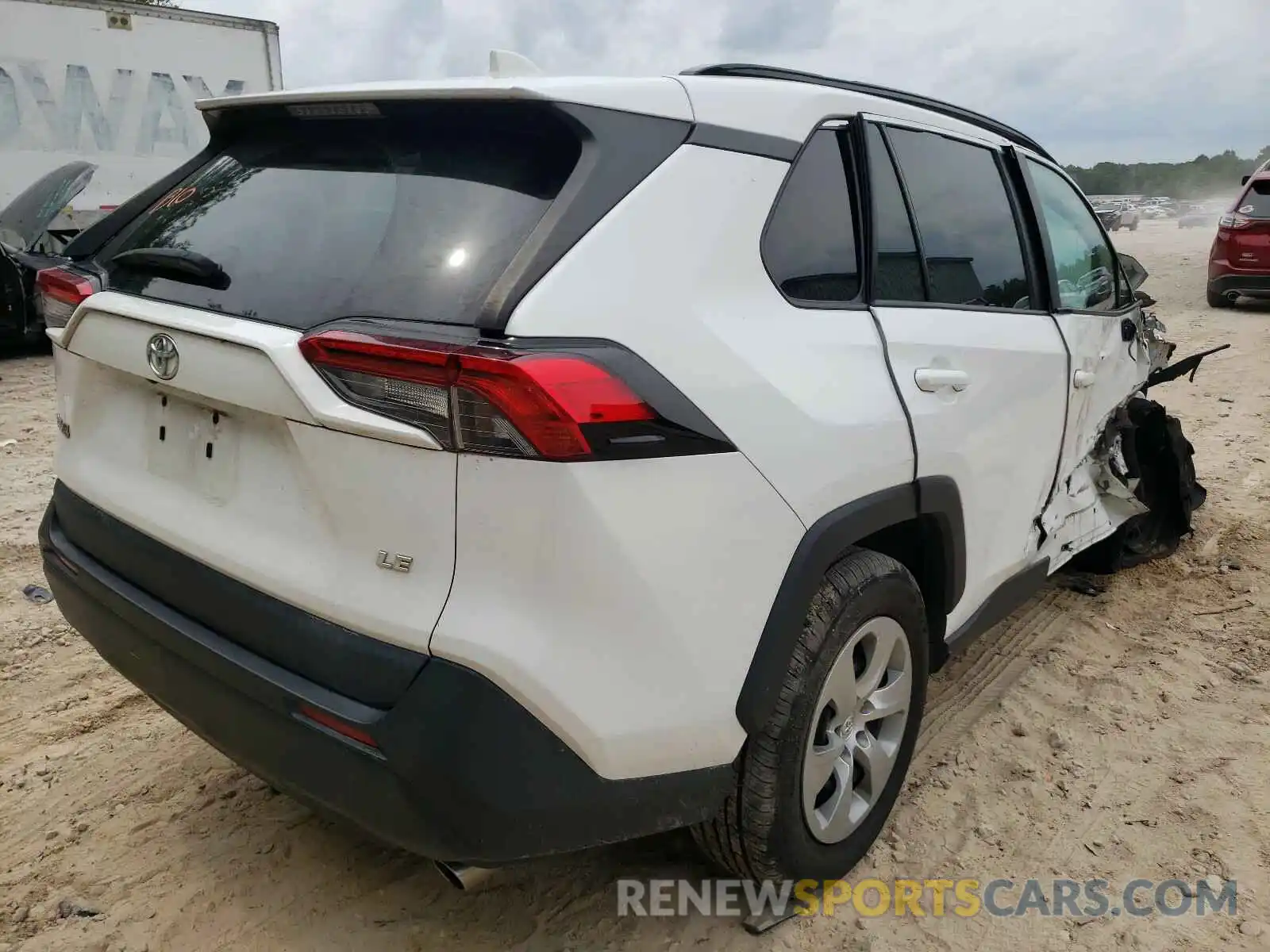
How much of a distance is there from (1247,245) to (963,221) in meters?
11.2

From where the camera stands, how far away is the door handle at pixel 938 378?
226cm

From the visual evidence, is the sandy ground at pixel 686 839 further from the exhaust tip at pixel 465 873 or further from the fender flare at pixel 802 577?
the fender flare at pixel 802 577

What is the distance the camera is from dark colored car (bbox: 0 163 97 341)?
8.16 m

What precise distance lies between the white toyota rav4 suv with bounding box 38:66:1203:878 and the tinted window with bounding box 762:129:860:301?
11 mm

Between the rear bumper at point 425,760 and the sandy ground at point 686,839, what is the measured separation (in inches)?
23.2

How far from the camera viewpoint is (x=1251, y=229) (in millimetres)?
11445

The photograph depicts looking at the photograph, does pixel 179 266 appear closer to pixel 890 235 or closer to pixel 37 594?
pixel 890 235

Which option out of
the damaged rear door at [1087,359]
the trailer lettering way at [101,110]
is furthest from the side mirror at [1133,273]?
the trailer lettering way at [101,110]

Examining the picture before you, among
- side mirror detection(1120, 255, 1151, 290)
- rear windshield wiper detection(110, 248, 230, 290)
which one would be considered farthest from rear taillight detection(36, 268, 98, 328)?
side mirror detection(1120, 255, 1151, 290)

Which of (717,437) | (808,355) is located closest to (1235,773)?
(808,355)

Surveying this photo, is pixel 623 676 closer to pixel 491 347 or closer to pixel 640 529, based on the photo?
pixel 640 529

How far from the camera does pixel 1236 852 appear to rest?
2492mm

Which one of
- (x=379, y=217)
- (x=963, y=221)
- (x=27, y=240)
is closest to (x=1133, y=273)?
(x=963, y=221)

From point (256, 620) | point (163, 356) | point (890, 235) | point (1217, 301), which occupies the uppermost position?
point (890, 235)
